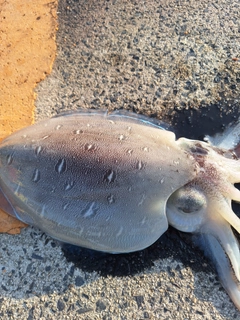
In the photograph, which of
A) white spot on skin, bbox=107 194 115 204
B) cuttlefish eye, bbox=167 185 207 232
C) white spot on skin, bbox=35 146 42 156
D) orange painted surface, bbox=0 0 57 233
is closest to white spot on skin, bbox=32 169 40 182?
white spot on skin, bbox=35 146 42 156

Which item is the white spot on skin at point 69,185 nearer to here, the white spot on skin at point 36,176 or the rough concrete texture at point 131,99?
the white spot on skin at point 36,176

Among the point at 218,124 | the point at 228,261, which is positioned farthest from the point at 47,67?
the point at 228,261

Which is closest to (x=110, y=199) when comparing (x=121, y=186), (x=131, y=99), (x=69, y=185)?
(x=121, y=186)

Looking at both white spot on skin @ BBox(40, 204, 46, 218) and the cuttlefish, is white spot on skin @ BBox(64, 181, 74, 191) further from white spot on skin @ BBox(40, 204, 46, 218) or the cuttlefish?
white spot on skin @ BBox(40, 204, 46, 218)

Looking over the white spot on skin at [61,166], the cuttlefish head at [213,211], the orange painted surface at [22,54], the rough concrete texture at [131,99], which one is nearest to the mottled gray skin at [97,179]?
→ the white spot on skin at [61,166]

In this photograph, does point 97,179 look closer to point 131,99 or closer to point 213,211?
point 213,211

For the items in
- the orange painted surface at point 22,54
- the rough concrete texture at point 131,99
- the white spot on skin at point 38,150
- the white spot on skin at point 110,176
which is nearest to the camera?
the white spot on skin at point 110,176
